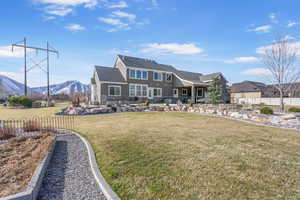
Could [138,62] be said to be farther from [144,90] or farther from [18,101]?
[18,101]

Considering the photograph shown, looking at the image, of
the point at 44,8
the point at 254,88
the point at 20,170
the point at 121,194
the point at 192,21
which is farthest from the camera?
the point at 254,88

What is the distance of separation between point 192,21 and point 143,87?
12.4 m

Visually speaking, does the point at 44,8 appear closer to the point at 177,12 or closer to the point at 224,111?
the point at 177,12

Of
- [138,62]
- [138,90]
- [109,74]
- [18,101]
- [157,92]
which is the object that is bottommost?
[18,101]

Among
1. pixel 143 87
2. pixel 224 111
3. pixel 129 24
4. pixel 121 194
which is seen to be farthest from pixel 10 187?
pixel 143 87

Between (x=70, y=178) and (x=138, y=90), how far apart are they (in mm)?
20343

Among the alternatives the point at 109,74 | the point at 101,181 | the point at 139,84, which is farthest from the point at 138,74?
the point at 101,181

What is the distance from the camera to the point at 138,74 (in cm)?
2309

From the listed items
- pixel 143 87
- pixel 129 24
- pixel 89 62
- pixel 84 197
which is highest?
pixel 129 24

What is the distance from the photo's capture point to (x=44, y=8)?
37.1ft

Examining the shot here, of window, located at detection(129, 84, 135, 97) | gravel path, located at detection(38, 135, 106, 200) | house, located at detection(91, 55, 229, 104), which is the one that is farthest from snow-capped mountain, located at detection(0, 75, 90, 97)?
gravel path, located at detection(38, 135, 106, 200)

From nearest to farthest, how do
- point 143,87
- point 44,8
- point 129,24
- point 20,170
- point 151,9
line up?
point 20,170 → point 44,8 → point 151,9 → point 129,24 → point 143,87

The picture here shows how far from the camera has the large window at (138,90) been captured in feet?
74.1

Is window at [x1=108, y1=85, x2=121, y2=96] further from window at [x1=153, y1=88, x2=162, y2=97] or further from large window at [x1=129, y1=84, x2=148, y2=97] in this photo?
window at [x1=153, y1=88, x2=162, y2=97]
